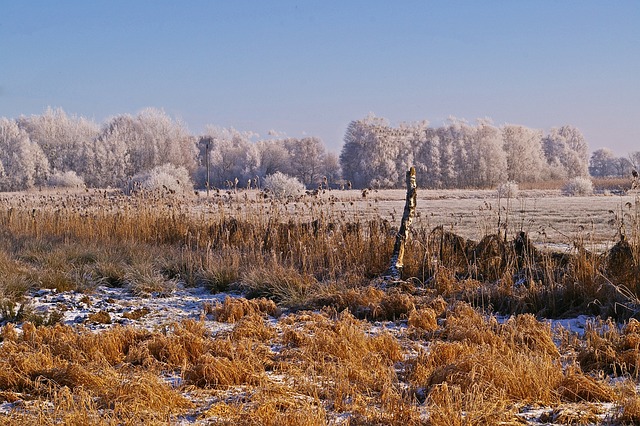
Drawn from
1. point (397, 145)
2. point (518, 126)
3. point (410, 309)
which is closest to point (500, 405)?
point (410, 309)

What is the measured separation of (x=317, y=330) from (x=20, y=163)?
6322cm

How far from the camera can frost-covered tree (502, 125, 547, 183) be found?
6638cm

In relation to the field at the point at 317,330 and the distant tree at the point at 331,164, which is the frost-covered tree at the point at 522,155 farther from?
the field at the point at 317,330

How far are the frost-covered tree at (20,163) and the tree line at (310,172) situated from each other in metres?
0.09

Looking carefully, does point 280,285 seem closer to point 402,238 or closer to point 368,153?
point 402,238

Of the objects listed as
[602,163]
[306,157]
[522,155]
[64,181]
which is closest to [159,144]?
[64,181]

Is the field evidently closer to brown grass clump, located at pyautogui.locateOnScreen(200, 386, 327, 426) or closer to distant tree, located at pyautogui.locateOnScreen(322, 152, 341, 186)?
brown grass clump, located at pyautogui.locateOnScreen(200, 386, 327, 426)

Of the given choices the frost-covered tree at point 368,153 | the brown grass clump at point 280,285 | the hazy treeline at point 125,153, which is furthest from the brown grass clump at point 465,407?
the frost-covered tree at point 368,153

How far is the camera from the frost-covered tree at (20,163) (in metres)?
61.8

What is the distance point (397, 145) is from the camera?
67.6 metres

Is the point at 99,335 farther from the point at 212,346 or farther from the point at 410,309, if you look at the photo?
the point at 410,309

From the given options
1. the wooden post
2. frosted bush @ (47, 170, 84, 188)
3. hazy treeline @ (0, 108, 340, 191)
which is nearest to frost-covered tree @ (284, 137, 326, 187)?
hazy treeline @ (0, 108, 340, 191)

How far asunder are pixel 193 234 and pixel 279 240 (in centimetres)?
234

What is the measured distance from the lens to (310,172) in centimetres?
7819
